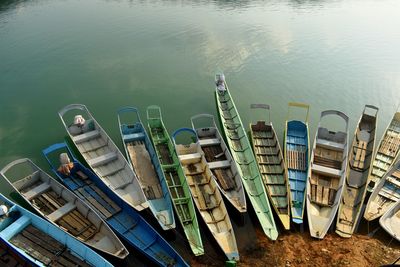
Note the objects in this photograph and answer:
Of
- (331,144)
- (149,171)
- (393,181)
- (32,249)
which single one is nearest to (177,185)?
(149,171)

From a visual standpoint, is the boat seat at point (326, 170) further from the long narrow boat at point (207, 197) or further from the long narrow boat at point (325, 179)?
the long narrow boat at point (207, 197)

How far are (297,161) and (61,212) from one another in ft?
44.3

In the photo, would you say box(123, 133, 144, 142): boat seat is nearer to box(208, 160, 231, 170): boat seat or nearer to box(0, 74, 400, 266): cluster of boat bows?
box(0, 74, 400, 266): cluster of boat bows

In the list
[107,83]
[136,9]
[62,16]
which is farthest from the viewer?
[136,9]

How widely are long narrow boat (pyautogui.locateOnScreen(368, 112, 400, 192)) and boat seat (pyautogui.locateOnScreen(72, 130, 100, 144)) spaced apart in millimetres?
16986

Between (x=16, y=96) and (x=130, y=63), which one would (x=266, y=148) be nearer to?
(x=130, y=63)

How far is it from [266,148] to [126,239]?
10.4 m

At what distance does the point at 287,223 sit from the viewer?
15.5 meters

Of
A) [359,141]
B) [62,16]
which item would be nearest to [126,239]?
[359,141]

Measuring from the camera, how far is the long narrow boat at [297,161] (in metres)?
16.2

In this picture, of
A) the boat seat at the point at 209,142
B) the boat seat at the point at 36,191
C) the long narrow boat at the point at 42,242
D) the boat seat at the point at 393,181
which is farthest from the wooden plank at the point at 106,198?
the boat seat at the point at 393,181

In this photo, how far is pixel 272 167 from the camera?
18.8 metres

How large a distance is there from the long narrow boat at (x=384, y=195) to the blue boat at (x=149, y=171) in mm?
10094

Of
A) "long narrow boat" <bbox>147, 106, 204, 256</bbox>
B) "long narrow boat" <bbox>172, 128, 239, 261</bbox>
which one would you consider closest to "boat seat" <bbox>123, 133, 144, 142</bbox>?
"long narrow boat" <bbox>147, 106, 204, 256</bbox>
